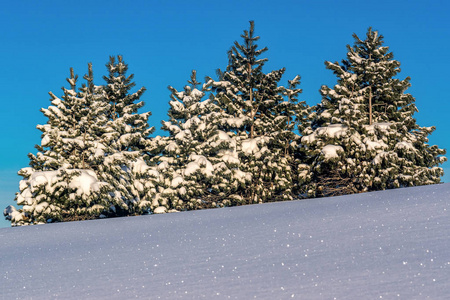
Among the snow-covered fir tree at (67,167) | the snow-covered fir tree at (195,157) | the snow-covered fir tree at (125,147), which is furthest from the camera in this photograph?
the snow-covered fir tree at (195,157)

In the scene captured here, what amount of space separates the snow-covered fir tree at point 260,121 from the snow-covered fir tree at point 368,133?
180 centimetres

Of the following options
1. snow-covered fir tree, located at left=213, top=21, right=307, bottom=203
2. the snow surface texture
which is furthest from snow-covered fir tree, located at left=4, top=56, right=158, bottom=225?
the snow surface texture

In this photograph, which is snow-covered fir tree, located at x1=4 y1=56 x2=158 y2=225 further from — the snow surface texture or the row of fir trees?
the snow surface texture

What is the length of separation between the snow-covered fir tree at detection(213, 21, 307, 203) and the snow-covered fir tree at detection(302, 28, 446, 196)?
180 centimetres

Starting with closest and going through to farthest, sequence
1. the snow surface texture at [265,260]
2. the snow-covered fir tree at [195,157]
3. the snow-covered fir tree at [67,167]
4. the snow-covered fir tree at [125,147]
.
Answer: the snow surface texture at [265,260] → the snow-covered fir tree at [67,167] → the snow-covered fir tree at [125,147] → the snow-covered fir tree at [195,157]

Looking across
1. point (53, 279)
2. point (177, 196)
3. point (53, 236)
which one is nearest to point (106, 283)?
point (53, 279)

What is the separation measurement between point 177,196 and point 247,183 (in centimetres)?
475

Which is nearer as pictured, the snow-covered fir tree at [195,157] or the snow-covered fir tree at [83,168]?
the snow-covered fir tree at [83,168]

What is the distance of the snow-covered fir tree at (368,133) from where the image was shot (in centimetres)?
2577

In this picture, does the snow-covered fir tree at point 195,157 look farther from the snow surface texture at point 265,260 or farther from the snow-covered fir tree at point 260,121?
the snow surface texture at point 265,260

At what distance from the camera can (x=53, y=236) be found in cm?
1037

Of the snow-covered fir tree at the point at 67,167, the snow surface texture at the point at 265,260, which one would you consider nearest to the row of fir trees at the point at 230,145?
the snow-covered fir tree at the point at 67,167

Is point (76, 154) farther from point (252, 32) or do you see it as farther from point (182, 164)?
point (252, 32)

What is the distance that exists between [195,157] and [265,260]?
846 inches
